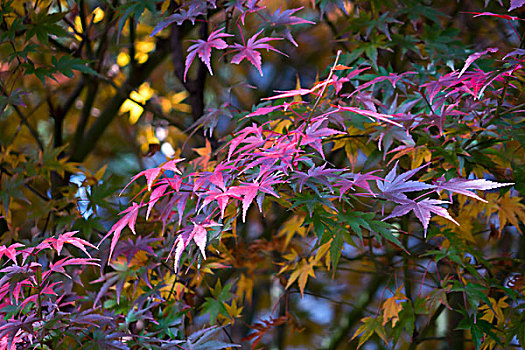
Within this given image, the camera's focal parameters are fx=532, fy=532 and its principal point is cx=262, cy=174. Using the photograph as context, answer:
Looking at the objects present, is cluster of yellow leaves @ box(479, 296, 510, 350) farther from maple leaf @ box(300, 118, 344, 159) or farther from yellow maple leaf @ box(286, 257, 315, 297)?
maple leaf @ box(300, 118, 344, 159)

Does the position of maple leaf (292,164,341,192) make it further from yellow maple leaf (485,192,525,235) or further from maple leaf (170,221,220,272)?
yellow maple leaf (485,192,525,235)

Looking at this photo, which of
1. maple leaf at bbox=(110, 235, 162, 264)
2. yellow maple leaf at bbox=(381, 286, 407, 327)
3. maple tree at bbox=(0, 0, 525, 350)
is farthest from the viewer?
yellow maple leaf at bbox=(381, 286, 407, 327)

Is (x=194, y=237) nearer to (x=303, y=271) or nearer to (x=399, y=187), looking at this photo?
(x=399, y=187)

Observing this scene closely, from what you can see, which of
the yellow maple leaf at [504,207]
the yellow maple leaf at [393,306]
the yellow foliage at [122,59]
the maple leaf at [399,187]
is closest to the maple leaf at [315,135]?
the maple leaf at [399,187]

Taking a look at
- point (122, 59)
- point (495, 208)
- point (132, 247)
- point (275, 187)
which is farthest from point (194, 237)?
point (122, 59)

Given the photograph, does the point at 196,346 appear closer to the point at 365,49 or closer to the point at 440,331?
A: the point at 365,49

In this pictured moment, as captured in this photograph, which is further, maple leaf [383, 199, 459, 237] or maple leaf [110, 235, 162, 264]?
maple leaf [110, 235, 162, 264]


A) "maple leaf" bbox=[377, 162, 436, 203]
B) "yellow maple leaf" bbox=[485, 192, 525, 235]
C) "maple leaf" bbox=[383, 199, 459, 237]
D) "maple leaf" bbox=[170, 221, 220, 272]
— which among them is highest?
"maple leaf" bbox=[170, 221, 220, 272]

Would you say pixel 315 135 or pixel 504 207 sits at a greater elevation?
pixel 315 135

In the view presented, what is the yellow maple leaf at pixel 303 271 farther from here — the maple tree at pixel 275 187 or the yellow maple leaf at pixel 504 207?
the yellow maple leaf at pixel 504 207

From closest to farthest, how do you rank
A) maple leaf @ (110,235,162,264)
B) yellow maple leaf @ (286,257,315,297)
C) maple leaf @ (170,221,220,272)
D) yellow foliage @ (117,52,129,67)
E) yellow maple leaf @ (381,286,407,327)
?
maple leaf @ (170,221,220,272) → maple leaf @ (110,235,162,264) → yellow maple leaf @ (381,286,407,327) → yellow maple leaf @ (286,257,315,297) → yellow foliage @ (117,52,129,67)

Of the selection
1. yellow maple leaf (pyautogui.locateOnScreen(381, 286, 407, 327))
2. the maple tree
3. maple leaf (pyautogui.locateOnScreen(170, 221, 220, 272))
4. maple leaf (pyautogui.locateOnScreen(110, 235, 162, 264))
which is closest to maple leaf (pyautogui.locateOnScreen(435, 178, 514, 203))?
the maple tree

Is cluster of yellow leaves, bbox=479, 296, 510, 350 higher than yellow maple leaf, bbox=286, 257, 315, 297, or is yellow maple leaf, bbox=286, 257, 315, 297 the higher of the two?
yellow maple leaf, bbox=286, 257, 315, 297

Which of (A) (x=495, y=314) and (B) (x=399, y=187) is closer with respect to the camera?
(B) (x=399, y=187)
